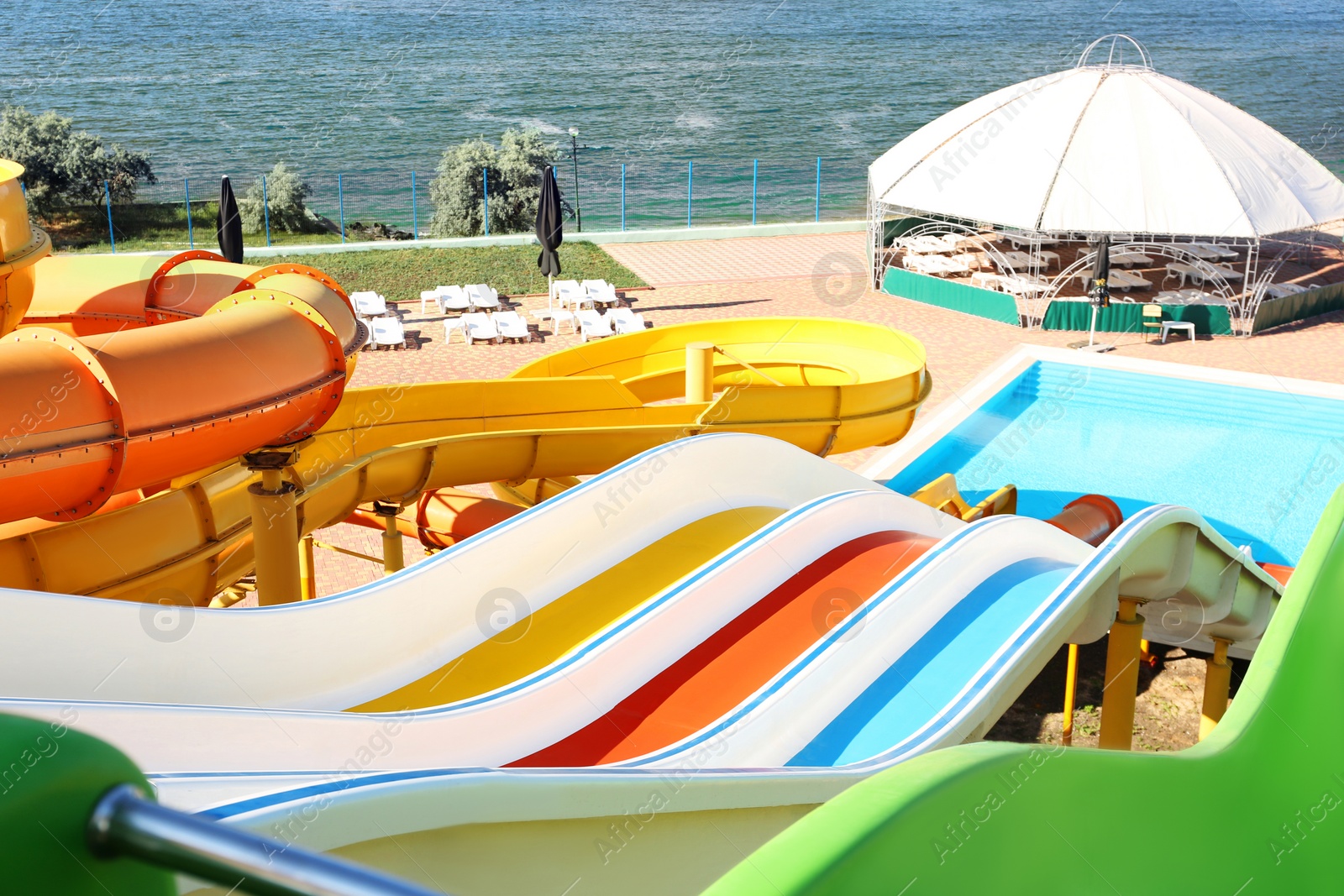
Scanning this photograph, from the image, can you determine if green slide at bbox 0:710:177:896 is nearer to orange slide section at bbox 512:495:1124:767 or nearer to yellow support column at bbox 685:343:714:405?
orange slide section at bbox 512:495:1124:767

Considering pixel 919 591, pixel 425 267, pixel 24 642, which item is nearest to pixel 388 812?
pixel 24 642

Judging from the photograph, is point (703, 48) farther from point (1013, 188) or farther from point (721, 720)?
point (721, 720)

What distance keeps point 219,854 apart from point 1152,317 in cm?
1767

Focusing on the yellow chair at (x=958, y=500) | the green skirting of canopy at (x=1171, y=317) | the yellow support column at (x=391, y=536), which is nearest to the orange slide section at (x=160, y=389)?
the yellow support column at (x=391, y=536)

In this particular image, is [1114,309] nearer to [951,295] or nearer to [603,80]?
[951,295]

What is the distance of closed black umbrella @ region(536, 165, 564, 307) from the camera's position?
15.5 m

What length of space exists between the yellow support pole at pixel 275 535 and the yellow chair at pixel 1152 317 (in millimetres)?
14074

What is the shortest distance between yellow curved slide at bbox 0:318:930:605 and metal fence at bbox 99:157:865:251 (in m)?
25.8

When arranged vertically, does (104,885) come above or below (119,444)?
above

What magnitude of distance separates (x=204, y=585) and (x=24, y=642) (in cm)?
245

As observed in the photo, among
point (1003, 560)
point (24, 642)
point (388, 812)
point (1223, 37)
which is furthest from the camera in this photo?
point (1223, 37)

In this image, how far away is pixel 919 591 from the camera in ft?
16.3

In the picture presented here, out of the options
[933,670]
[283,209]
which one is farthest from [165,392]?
[283,209]

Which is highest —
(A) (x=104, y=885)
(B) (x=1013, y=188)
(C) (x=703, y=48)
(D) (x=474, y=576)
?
(C) (x=703, y=48)
